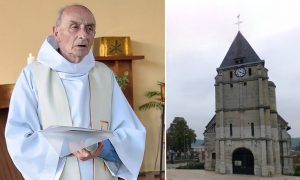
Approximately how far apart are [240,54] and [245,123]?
489 mm

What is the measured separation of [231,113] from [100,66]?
1560 mm

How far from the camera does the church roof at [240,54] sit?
2645 millimetres

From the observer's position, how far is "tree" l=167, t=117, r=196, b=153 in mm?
2848

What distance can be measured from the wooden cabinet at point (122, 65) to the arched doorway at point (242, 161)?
1536 millimetres

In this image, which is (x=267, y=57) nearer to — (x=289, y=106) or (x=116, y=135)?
(x=289, y=106)

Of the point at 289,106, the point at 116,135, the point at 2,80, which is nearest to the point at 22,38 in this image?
the point at 2,80

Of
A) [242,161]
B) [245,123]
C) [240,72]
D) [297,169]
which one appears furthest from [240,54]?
[297,169]

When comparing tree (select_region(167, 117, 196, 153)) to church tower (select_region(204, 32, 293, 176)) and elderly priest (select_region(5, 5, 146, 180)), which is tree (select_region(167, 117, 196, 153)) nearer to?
church tower (select_region(204, 32, 293, 176))

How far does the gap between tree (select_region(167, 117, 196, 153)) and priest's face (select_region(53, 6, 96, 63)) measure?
1.70 m

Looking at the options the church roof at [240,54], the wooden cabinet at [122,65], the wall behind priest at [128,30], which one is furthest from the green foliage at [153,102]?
the church roof at [240,54]

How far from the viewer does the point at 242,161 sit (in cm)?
270

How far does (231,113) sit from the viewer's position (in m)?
2.75

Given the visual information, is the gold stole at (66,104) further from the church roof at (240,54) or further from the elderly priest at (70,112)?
the church roof at (240,54)

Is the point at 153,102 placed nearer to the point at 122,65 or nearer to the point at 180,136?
the point at 122,65
